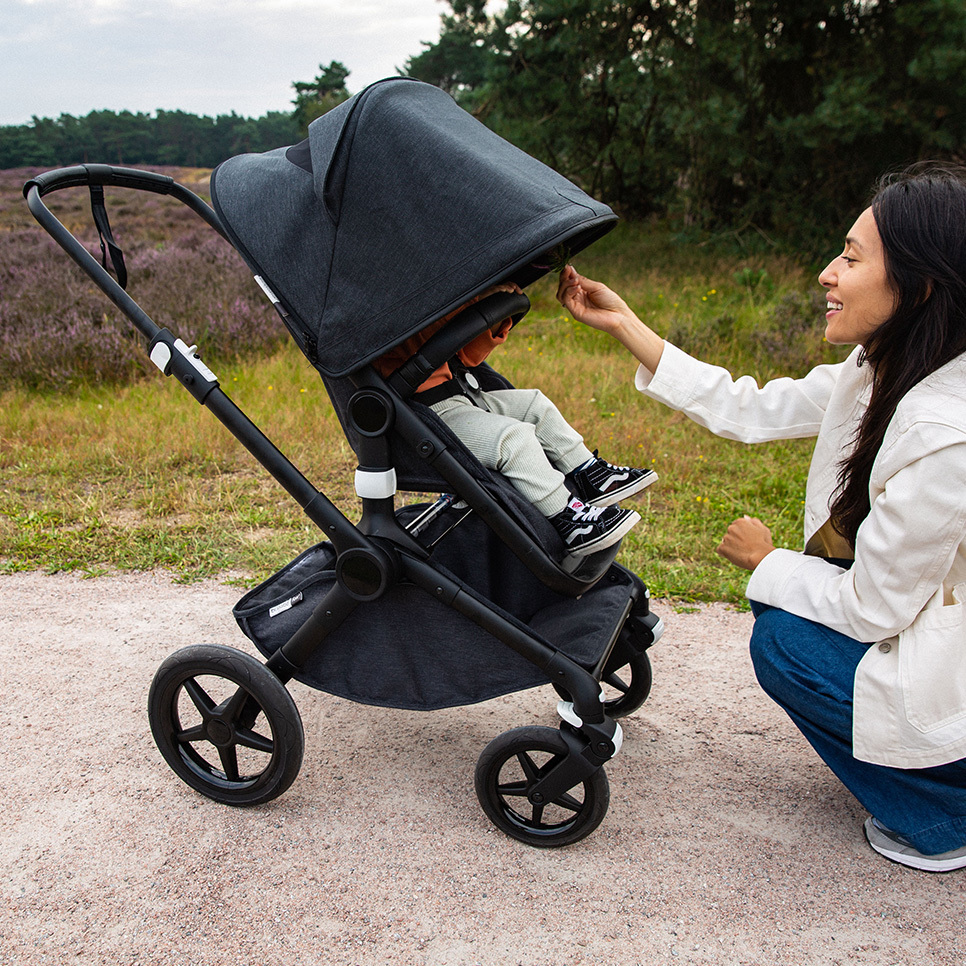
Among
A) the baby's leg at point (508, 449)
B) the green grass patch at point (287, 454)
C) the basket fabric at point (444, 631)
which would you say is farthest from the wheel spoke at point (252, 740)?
the green grass patch at point (287, 454)

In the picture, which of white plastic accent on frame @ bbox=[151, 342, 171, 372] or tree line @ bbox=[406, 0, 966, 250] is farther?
tree line @ bbox=[406, 0, 966, 250]

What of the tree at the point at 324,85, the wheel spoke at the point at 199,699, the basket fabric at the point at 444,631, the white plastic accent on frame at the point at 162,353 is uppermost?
the tree at the point at 324,85

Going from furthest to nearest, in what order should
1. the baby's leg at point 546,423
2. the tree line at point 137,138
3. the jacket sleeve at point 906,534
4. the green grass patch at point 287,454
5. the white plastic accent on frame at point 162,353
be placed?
the tree line at point 137,138 → the green grass patch at point 287,454 → the baby's leg at point 546,423 → the white plastic accent on frame at point 162,353 → the jacket sleeve at point 906,534

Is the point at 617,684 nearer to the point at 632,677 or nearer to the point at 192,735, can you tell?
the point at 632,677

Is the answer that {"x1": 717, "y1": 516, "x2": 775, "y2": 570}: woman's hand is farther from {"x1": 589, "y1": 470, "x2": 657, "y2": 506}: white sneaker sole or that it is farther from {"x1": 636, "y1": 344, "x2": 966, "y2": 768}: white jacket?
Answer: {"x1": 589, "y1": 470, "x2": 657, "y2": 506}: white sneaker sole

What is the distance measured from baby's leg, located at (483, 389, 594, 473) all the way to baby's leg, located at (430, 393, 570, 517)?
0.74 feet

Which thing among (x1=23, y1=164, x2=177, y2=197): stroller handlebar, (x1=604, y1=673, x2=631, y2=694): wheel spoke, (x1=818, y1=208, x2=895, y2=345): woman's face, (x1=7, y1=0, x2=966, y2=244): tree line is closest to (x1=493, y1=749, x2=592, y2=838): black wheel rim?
(x1=604, y1=673, x2=631, y2=694): wheel spoke

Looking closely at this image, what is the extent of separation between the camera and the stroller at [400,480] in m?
1.93

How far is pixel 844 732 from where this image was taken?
2.10 metres

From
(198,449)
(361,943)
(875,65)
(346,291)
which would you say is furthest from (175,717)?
(875,65)

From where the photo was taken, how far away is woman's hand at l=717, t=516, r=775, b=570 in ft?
7.55

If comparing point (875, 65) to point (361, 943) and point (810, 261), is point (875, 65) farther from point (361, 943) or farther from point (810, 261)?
point (361, 943)

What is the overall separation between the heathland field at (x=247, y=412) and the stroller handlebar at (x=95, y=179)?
1.83m

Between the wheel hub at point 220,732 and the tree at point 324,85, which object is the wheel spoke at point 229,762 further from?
the tree at point 324,85
